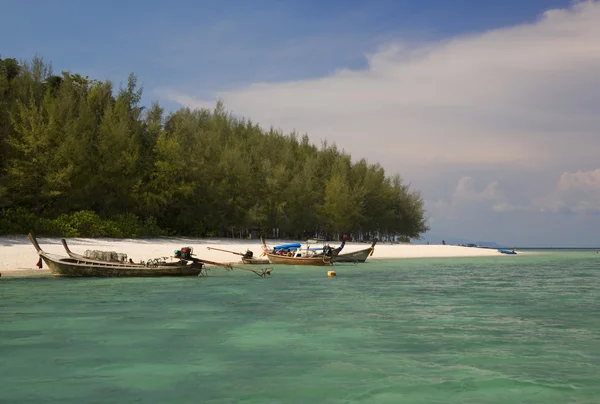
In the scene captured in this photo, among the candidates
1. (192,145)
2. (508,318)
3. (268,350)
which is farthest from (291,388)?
(192,145)

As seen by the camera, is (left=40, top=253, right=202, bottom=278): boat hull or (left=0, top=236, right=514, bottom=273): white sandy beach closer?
(left=40, top=253, right=202, bottom=278): boat hull

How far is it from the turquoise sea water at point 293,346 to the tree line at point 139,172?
21.8 metres

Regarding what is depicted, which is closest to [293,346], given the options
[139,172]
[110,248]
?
[110,248]

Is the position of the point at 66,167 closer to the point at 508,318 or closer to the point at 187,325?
the point at 187,325

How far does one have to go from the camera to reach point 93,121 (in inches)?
1940

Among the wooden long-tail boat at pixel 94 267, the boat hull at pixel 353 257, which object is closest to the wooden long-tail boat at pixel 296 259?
the boat hull at pixel 353 257

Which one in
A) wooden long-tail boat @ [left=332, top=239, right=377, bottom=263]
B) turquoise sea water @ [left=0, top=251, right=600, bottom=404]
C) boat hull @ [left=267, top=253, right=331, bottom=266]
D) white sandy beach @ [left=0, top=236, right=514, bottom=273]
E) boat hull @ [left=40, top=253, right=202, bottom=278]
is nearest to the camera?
turquoise sea water @ [left=0, top=251, right=600, bottom=404]

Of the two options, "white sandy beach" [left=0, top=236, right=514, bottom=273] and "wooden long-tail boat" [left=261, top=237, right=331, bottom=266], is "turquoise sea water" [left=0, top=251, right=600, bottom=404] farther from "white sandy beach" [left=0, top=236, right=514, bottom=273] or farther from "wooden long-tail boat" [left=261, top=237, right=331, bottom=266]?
"wooden long-tail boat" [left=261, top=237, right=331, bottom=266]

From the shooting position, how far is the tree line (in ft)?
143

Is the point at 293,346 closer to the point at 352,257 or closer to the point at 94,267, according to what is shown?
the point at 94,267

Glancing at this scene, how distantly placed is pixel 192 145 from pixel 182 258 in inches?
1267

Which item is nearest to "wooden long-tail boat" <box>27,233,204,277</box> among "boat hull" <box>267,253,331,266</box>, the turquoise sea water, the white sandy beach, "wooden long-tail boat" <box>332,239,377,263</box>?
the turquoise sea water

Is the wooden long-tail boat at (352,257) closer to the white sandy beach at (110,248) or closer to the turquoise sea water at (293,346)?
the white sandy beach at (110,248)

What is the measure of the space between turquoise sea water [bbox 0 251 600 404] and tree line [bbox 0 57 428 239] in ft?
71.5
